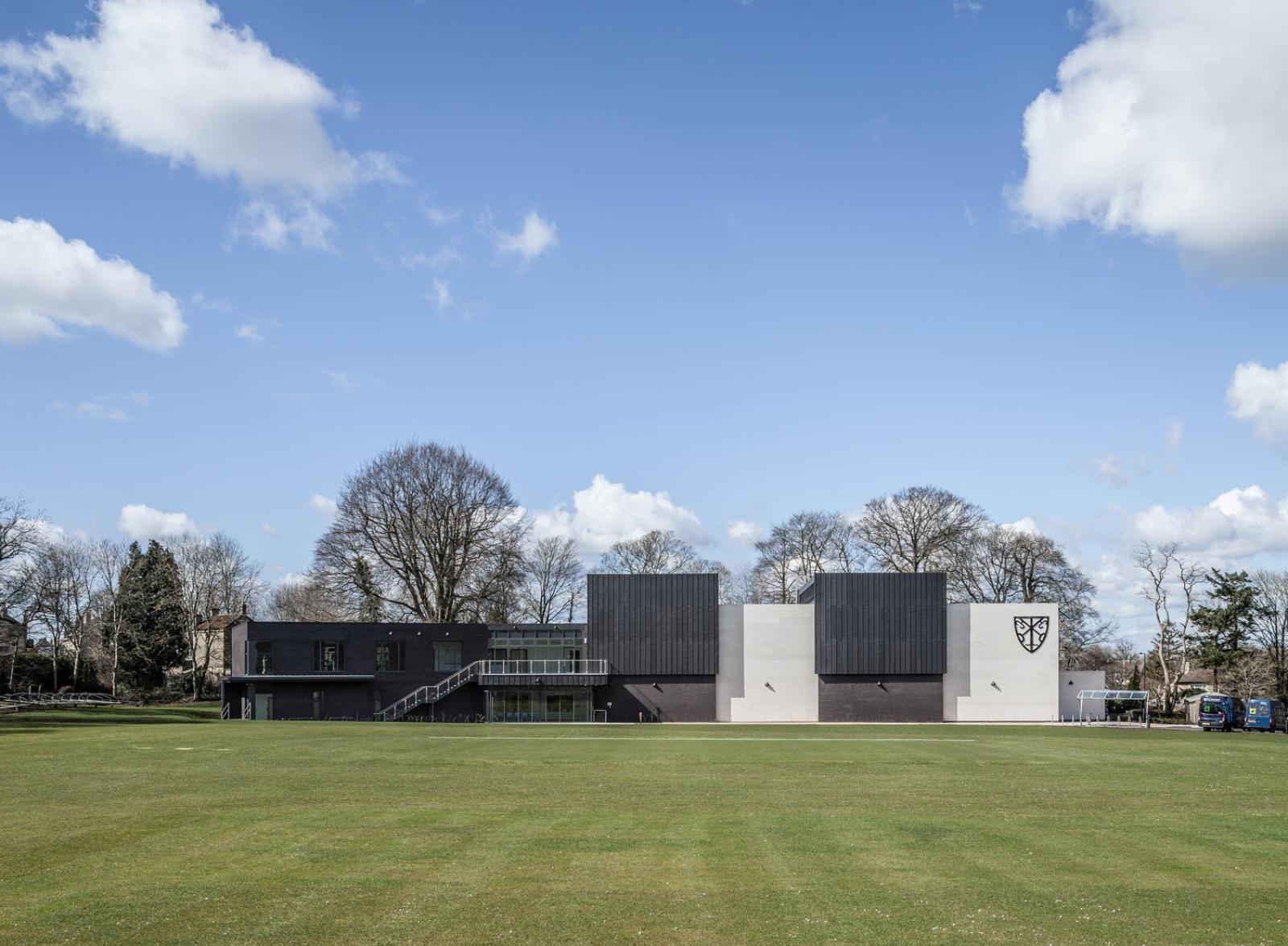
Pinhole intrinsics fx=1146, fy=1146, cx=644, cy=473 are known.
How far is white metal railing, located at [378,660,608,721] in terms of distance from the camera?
70562 millimetres

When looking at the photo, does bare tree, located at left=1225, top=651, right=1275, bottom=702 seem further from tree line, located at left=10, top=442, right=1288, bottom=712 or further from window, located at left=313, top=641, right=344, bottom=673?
window, located at left=313, top=641, right=344, bottom=673

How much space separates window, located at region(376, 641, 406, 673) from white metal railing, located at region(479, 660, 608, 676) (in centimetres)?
504

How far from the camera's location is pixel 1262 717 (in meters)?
60.1

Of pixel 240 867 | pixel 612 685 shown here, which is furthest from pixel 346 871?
pixel 612 685

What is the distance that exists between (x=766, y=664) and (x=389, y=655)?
2349 cm

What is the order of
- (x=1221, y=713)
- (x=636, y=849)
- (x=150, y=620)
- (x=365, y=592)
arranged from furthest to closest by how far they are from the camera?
(x=150, y=620) → (x=365, y=592) → (x=1221, y=713) → (x=636, y=849)

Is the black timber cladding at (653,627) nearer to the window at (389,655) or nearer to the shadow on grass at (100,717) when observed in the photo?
the window at (389,655)

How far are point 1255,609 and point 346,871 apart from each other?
7978cm

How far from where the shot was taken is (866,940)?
45.6ft

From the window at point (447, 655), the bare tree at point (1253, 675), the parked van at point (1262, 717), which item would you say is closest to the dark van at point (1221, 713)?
the parked van at point (1262, 717)

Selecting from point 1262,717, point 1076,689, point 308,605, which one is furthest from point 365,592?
point 1262,717

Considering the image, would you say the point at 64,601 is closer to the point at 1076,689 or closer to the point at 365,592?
the point at 365,592

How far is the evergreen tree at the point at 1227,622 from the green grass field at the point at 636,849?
48.1m

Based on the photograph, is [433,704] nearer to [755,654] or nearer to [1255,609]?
[755,654]
